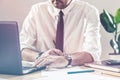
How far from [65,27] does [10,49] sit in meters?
0.88

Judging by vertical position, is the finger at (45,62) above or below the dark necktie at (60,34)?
below

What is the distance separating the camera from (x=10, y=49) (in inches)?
40.0

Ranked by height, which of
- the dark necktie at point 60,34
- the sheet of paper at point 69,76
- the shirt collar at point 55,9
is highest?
the shirt collar at point 55,9

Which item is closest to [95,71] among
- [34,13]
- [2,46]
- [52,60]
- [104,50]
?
[52,60]

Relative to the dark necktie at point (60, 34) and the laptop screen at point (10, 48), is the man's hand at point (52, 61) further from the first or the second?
the dark necktie at point (60, 34)

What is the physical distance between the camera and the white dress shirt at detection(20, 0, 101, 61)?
1.83 meters

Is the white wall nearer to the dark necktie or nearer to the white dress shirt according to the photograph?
the white dress shirt

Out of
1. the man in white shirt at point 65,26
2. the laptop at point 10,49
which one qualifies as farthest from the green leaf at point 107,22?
the laptop at point 10,49

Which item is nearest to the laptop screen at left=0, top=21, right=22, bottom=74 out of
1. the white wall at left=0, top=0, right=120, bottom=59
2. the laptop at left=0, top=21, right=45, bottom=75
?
the laptop at left=0, top=21, right=45, bottom=75

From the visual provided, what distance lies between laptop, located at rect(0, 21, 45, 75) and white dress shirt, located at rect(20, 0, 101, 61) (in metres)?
0.71

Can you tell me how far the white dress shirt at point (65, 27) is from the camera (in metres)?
1.83

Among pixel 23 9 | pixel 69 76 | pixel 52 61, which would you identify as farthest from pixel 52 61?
pixel 23 9

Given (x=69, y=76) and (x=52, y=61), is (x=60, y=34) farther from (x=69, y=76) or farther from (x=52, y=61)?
(x=69, y=76)

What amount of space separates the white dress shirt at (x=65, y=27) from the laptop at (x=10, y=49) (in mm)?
715
